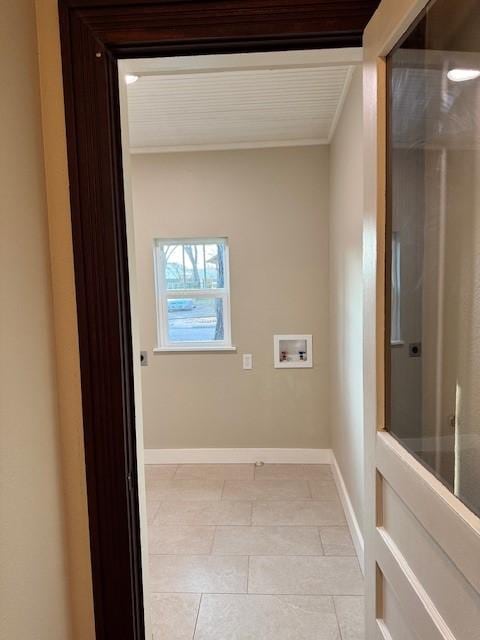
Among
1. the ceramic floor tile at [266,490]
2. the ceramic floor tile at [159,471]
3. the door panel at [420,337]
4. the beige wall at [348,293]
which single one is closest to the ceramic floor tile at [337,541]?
the beige wall at [348,293]

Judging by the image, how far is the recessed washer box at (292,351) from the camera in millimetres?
3414

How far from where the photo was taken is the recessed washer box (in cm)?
341

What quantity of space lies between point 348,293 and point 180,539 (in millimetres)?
1763

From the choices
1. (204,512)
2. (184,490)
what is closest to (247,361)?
(184,490)

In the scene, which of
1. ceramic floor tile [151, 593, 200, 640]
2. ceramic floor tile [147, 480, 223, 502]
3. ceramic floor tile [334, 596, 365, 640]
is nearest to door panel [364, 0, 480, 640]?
ceramic floor tile [334, 596, 365, 640]

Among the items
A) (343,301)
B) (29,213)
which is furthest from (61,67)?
(343,301)

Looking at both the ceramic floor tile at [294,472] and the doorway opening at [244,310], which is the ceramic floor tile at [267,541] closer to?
the doorway opening at [244,310]

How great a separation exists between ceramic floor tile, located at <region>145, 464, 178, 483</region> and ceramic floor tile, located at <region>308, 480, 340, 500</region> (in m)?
1.11

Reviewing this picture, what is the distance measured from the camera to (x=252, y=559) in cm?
228

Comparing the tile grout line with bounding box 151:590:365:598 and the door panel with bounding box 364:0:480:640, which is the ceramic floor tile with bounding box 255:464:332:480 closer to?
the tile grout line with bounding box 151:590:365:598

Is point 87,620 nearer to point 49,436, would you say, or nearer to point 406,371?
point 49,436

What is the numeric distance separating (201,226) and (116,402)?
2.45 m

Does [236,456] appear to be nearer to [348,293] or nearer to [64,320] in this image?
[348,293]

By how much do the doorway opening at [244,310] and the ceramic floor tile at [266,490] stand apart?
1 centimetres
